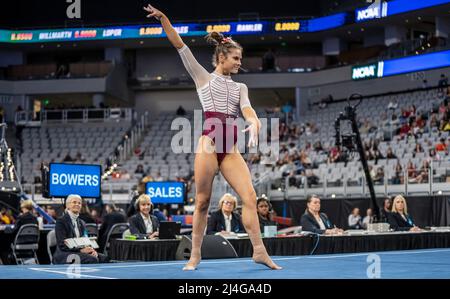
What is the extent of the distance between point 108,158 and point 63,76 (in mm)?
8561

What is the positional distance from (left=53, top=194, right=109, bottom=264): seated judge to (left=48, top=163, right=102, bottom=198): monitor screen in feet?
11.5

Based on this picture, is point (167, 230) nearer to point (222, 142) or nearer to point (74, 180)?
point (74, 180)

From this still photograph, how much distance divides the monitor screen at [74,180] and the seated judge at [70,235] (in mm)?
3514

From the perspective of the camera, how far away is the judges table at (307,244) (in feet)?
29.5

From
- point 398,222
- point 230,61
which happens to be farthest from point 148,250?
point 398,222

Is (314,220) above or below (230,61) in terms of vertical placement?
below

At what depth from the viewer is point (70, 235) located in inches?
338

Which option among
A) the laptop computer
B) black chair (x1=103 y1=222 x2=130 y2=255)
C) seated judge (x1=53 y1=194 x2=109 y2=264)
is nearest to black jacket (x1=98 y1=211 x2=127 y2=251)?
black chair (x1=103 y1=222 x2=130 y2=255)

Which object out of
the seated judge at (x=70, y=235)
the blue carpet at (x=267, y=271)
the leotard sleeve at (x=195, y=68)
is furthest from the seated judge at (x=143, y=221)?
the leotard sleeve at (x=195, y=68)

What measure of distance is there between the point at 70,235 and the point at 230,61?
153 inches

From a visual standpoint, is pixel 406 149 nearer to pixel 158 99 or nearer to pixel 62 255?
pixel 62 255

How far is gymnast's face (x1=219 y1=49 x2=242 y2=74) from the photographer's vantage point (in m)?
5.52

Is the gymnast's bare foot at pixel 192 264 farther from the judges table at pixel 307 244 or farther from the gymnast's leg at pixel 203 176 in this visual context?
the judges table at pixel 307 244

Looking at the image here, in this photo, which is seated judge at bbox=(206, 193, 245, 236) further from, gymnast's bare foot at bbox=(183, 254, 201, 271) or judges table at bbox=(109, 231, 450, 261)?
gymnast's bare foot at bbox=(183, 254, 201, 271)
